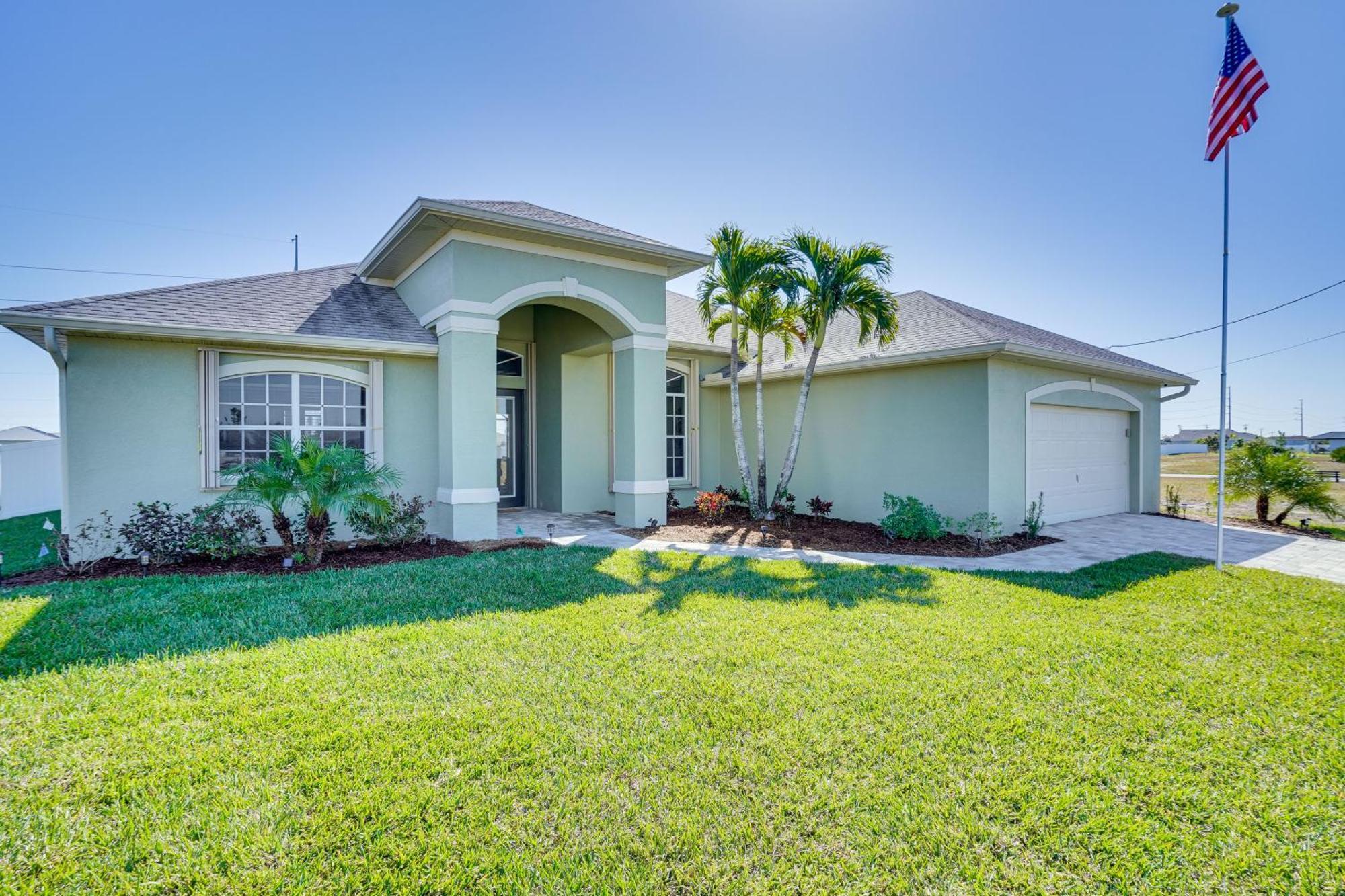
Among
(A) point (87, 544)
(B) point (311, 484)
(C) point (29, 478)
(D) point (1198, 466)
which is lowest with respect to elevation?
(D) point (1198, 466)

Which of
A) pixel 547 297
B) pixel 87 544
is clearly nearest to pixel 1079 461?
pixel 547 297

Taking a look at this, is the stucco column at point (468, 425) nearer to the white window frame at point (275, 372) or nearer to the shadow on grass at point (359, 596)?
the white window frame at point (275, 372)

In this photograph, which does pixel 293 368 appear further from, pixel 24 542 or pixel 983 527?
pixel 983 527

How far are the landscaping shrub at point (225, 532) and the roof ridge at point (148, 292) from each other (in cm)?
288

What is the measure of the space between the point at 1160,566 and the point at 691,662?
702cm

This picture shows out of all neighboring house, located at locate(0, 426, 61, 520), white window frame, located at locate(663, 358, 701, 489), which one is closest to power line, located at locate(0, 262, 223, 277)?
neighboring house, located at locate(0, 426, 61, 520)

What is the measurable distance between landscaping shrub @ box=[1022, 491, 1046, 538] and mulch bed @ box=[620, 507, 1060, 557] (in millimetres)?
Answer: 156

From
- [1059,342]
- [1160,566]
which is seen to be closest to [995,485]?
[1160,566]

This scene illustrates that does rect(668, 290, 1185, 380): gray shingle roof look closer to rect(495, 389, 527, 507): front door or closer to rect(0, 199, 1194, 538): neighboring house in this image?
rect(0, 199, 1194, 538): neighboring house

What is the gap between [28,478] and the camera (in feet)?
45.6

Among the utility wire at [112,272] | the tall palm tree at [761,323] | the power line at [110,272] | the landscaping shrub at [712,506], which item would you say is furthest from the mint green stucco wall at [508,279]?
the utility wire at [112,272]

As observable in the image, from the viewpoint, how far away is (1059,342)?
492 inches

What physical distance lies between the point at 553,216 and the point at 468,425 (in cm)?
419

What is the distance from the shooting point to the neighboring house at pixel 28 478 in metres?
13.3
